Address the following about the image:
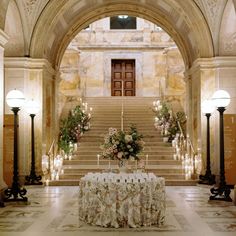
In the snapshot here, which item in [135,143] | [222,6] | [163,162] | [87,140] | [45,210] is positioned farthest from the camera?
[87,140]

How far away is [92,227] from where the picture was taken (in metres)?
7.55

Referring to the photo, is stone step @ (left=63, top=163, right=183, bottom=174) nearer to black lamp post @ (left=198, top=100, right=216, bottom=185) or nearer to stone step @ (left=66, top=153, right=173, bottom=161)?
stone step @ (left=66, top=153, right=173, bottom=161)

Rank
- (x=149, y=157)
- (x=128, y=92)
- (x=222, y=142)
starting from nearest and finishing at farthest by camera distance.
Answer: (x=222, y=142), (x=149, y=157), (x=128, y=92)

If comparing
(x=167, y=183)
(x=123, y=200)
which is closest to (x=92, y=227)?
(x=123, y=200)

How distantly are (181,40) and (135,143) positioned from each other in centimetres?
964

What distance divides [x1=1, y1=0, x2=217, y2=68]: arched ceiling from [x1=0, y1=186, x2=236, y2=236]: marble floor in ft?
16.2

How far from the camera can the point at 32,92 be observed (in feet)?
47.0

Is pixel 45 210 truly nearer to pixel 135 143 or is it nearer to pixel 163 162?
pixel 135 143

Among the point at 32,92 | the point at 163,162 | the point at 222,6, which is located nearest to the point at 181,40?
the point at 222,6

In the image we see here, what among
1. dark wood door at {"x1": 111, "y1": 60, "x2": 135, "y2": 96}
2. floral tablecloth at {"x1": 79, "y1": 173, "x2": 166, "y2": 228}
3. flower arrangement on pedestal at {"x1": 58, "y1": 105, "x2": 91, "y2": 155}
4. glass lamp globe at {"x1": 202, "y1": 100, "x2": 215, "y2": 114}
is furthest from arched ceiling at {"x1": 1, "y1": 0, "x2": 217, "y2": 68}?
dark wood door at {"x1": 111, "y1": 60, "x2": 135, "y2": 96}

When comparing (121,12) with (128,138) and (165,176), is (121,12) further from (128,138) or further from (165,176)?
(128,138)

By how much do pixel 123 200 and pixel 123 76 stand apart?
21.1m

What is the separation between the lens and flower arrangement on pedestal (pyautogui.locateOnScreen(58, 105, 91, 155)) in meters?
16.8

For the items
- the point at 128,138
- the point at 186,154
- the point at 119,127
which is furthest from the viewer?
the point at 119,127
